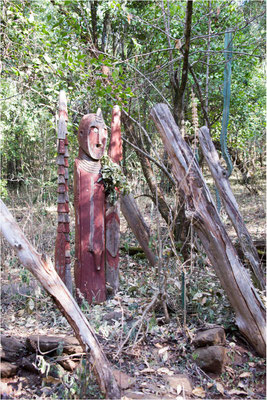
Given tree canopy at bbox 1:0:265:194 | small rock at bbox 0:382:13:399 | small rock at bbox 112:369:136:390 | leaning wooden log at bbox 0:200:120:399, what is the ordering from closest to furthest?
leaning wooden log at bbox 0:200:120:399 < small rock at bbox 0:382:13:399 < small rock at bbox 112:369:136:390 < tree canopy at bbox 1:0:265:194

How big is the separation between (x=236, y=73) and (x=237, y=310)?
6.82 m

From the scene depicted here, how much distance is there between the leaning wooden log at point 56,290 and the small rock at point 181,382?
21.6 inches

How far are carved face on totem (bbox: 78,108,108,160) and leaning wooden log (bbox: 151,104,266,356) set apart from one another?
1.07 m

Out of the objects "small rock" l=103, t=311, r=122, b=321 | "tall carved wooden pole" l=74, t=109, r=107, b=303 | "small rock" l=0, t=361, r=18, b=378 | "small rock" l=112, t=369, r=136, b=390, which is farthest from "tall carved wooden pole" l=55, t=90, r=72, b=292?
"small rock" l=112, t=369, r=136, b=390

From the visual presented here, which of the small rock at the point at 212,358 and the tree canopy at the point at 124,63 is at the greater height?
the tree canopy at the point at 124,63

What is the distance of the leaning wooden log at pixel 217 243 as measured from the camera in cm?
321

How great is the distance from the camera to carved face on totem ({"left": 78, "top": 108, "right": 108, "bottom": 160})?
4359 mm

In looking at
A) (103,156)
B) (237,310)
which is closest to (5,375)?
(237,310)

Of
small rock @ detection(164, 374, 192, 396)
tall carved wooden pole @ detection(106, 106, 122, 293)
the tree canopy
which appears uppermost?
the tree canopy

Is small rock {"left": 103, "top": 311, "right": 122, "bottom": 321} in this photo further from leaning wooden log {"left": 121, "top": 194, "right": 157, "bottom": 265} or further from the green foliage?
leaning wooden log {"left": 121, "top": 194, "right": 157, "bottom": 265}

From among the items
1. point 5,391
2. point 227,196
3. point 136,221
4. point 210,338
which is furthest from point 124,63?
point 5,391

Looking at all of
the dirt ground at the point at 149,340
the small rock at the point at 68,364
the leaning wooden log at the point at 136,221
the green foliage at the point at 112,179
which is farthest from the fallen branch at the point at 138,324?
the leaning wooden log at the point at 136,221

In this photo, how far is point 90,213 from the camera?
4332 millimetres

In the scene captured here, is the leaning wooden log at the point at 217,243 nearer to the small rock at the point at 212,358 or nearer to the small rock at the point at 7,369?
the small rock at the point at 212,358
